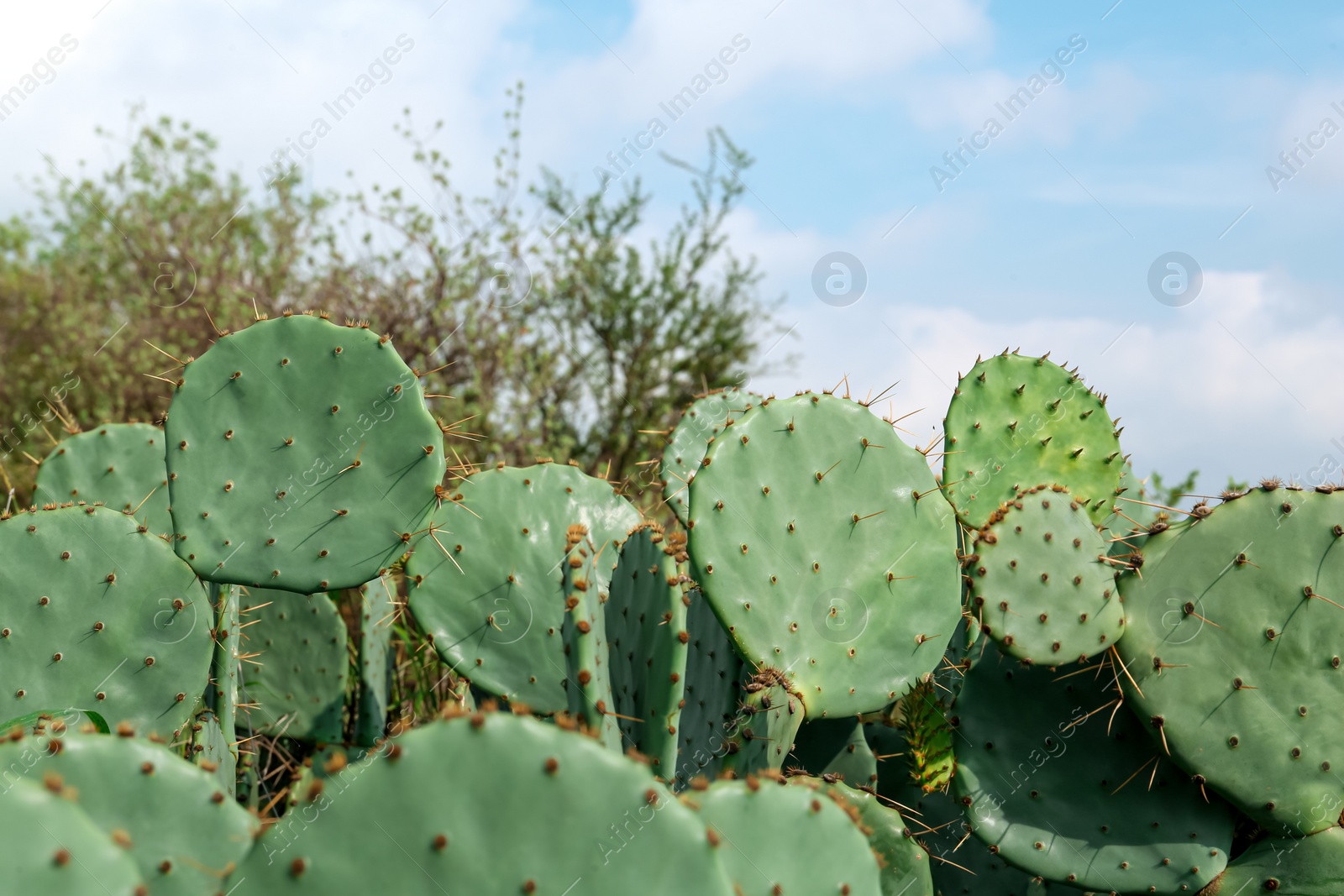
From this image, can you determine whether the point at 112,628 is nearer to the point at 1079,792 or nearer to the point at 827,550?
the point at 827,550

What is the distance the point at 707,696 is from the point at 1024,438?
1165 mm

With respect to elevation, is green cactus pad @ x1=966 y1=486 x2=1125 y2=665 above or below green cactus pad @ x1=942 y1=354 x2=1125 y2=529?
below

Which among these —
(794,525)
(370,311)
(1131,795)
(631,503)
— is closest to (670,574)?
(794,525)

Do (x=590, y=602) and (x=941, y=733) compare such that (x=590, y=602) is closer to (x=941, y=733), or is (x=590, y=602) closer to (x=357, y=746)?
(x=941, y=733)

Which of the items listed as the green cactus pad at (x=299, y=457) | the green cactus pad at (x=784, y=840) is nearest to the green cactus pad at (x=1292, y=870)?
the green cactus pad at (x=784, y=840)

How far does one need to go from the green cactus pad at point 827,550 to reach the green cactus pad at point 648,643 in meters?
0.09

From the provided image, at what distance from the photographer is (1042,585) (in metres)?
2.01

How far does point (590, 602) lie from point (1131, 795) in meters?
1.25

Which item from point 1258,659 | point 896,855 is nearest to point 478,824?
point 896,855

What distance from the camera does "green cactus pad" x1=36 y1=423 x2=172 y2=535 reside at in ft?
9.26

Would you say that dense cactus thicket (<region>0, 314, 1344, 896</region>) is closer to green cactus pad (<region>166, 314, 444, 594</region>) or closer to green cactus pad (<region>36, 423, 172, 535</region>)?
green cactus pad (<region>166, 314, 444, 594</region>)

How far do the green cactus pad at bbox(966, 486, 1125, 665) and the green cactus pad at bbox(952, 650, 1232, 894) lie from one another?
15cm

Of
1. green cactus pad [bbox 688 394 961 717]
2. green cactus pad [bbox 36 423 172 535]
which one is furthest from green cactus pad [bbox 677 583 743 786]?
green cactus pad [bbox 36 423 172 535]

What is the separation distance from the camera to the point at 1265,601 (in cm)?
203
